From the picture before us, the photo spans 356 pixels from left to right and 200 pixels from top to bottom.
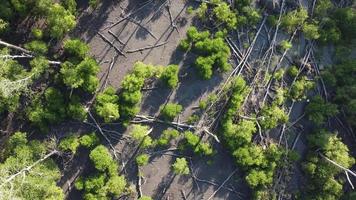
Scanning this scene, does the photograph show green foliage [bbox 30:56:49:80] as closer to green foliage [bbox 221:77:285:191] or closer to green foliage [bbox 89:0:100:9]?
green foliage [bbox 89:0:100:9]

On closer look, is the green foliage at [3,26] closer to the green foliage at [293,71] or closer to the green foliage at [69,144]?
the green foliage at [69,144]

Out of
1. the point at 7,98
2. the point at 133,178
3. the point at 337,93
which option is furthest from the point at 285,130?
the point at 7,98

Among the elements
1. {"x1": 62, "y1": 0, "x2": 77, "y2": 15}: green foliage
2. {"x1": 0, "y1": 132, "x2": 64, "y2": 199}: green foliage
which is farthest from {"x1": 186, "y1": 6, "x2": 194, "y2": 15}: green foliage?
{"x1": 0, "y1": 132, "x2": 64, "y2": 199}: green foliage

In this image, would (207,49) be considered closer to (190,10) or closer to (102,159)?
(190,10)

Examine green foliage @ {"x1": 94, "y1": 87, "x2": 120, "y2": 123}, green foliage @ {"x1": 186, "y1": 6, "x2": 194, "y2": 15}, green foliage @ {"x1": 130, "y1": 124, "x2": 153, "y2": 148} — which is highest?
green foliage @ {"x1": 186, "y1": 6, "x2": 194, "y2": 15}

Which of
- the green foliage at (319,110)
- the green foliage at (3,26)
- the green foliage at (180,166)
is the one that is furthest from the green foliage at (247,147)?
the green foliage at (3,26)

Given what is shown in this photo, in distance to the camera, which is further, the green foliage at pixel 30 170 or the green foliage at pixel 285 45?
the green foliage at pixel 285 45
